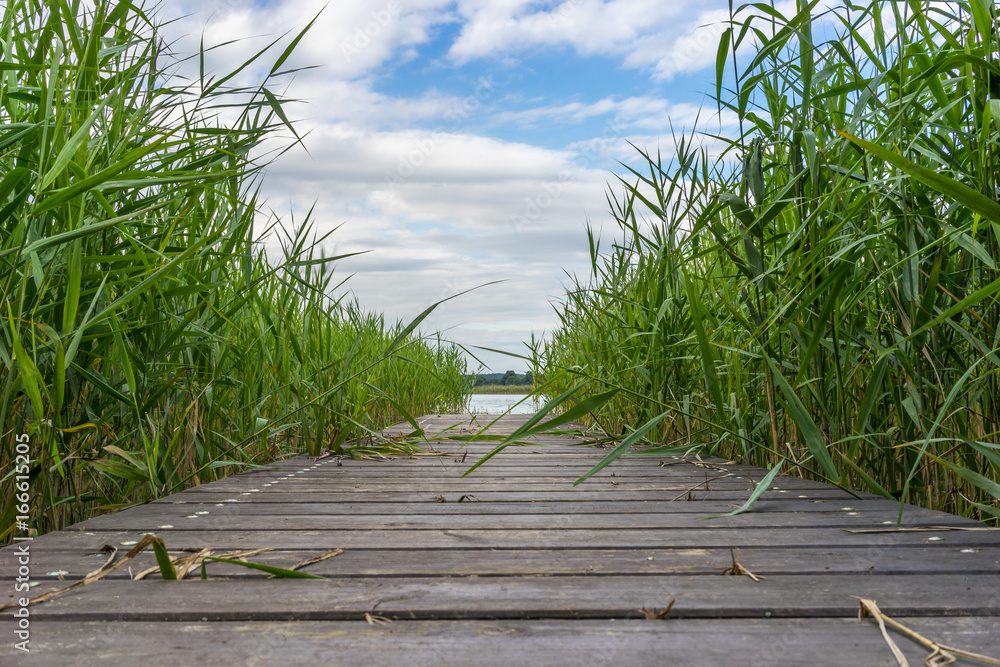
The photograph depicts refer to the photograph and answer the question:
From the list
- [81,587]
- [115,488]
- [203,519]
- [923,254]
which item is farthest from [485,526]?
[923,254]

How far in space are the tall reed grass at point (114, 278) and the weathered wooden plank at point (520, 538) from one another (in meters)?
0.25

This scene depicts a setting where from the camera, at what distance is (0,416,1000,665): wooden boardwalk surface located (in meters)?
0.83

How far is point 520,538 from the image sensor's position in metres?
1.35

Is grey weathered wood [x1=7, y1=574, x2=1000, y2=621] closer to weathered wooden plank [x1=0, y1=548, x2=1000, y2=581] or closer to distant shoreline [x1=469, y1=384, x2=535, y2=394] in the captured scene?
weathered wooden plank [x1=0, y1=548, x2=1000, y2=581]

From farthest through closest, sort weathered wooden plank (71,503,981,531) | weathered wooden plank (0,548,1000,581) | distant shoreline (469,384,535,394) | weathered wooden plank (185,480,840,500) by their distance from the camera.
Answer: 1. distant shoreline (469,384,535,394)
2. weathered wooden plank (185,480,840,500)
3. weathered wooden plank (71,503,981,531)
4. weathered wooden plank (0,548,1000,581)

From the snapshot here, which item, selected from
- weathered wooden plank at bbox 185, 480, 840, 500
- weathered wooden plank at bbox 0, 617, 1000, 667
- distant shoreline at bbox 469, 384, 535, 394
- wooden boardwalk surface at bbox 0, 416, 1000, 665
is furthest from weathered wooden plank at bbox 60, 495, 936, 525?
distant shoreline at bbox 469, 384, 535, 394

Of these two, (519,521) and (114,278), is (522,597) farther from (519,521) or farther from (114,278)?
(114,278)

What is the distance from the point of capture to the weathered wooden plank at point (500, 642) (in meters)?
0.80

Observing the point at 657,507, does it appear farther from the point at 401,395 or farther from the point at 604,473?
the point at 401,395

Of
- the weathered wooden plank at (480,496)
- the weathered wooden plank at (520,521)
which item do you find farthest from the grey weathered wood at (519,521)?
the weathered wooden plank at (480,496)

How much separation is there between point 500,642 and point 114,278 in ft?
4.75

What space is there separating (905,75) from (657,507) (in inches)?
52.1

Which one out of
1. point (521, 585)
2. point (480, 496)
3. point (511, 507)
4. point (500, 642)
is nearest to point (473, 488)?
point (480, 496)

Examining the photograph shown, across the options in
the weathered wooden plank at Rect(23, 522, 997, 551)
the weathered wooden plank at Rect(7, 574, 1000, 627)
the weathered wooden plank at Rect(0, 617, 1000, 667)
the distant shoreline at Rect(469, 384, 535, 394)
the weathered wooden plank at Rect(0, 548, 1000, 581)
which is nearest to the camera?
the weathered wooden plank at Rect(0, 617, 1000, 667)
